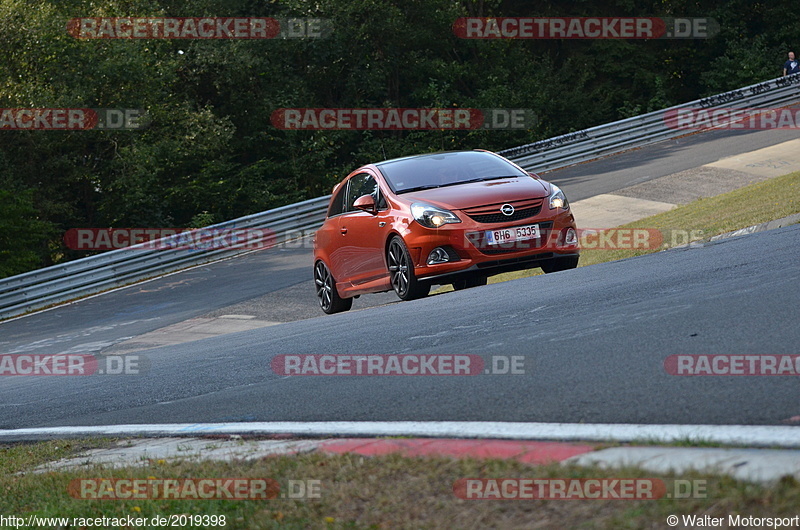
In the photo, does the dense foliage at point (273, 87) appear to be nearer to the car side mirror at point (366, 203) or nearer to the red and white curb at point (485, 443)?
the car side mirror at point (366, 203)

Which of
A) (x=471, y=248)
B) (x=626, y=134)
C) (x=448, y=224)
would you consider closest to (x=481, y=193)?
(x=448, y=224)

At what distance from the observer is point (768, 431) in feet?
13.5

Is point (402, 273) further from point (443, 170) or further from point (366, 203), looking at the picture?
point (443, 170)

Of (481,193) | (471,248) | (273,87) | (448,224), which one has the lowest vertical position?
(471,248)

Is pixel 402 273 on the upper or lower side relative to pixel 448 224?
lower

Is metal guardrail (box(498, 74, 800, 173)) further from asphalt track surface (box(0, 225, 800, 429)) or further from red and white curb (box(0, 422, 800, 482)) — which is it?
red and white curb (box(0, 422, 800, 482))

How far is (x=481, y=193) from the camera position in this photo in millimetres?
10781

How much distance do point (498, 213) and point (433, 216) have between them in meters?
0.70

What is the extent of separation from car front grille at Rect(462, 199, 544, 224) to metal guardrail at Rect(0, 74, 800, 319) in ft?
41.3

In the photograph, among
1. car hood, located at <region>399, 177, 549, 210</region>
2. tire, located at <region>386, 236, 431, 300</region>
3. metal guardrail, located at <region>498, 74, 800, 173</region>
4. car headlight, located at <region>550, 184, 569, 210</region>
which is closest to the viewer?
car hood, located at <region>399, 177, 549, 210</region>

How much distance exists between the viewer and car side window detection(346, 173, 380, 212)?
11.9m

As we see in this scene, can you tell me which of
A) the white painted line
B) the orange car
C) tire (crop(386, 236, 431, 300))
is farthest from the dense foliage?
the white painted line

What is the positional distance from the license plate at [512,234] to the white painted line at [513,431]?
16.1 ft

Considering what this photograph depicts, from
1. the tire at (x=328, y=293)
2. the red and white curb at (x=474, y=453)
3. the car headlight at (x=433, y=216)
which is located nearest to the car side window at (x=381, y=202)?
the car headlight at (x=433, y=216)
